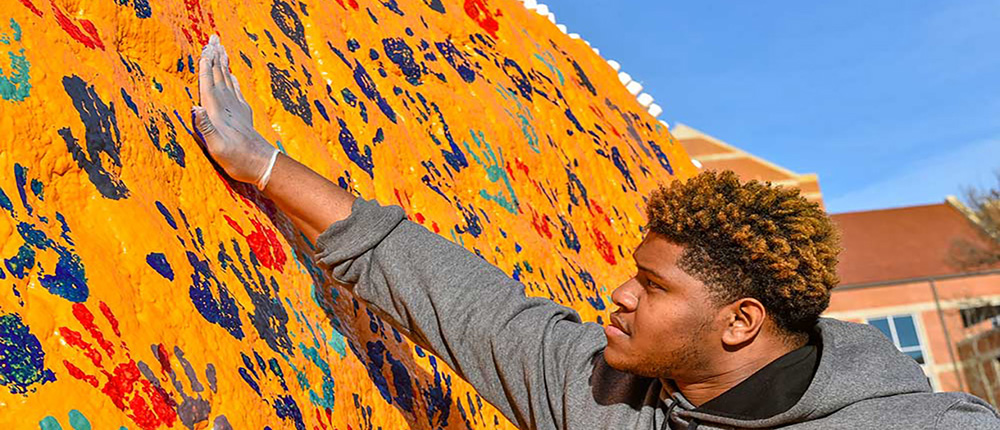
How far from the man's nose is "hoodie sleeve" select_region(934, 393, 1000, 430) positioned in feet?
1.68

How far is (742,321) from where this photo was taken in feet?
5.96

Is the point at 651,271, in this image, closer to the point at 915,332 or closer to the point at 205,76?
the point at 205,76

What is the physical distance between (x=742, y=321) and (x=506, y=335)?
18.0 inches

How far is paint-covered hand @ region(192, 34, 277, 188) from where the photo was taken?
2279 mm

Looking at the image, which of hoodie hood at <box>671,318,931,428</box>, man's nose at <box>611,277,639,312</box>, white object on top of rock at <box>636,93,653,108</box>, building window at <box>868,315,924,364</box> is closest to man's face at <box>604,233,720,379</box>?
man's nose at <box>611,277,639,312</box>

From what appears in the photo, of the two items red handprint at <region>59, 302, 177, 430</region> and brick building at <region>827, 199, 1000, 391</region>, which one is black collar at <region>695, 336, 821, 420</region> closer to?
red handprint at <region>59, 302, 177, 430</region>

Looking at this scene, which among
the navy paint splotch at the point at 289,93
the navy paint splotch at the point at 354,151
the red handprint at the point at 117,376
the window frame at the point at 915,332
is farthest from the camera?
the window frame at the point at 915,332

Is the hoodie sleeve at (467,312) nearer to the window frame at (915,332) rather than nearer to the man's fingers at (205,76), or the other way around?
the man's fingers at (205,76)

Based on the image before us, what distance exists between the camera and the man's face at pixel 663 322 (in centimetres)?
182

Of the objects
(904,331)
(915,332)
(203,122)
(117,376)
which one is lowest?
(117,376)

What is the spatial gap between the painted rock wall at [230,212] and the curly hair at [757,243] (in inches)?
32.5

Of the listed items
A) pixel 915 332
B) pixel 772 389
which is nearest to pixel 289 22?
pixel 772 389

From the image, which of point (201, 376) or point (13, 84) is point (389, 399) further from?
point (13, 84)

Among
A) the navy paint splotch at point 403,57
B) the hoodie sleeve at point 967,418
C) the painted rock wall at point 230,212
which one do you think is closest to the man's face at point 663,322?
the hoodie sleeve at point 967,418
